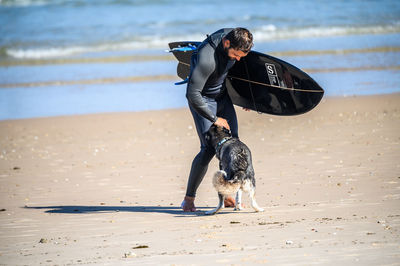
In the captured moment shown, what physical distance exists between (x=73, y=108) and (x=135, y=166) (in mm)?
5769

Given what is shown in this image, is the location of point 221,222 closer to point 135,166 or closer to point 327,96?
point 135,166

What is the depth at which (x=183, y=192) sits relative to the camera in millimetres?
7457

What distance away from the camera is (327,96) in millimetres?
14234

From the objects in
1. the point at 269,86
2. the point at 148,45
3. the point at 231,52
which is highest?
the point at 148,45

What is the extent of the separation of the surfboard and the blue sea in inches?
259

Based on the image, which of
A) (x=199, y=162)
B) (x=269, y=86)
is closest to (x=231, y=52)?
(x=199, y=162)

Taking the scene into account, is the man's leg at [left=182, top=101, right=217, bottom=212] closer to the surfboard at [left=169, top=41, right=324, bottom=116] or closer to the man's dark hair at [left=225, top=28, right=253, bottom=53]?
the man's dark hair at [left=225, top=28, right=253, bottom=53]

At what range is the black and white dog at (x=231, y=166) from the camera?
19.2 ft

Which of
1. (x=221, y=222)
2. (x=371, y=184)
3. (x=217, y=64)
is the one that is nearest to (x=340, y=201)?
(x=371, y=184)

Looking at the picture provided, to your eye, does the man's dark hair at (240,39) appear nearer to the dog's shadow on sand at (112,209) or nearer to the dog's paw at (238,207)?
the dog's paw at (238,207)

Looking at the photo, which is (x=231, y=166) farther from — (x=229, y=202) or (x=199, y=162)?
(x=229, y=202)

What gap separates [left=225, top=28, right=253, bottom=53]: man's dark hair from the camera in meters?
5.59

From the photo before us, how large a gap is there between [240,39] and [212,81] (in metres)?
0.58

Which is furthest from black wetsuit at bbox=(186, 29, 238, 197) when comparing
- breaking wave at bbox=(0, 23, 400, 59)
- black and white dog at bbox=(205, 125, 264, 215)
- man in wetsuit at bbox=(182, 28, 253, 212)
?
breaking wave at bbox=(0, 23, 400, 59)
